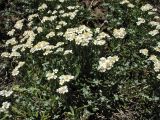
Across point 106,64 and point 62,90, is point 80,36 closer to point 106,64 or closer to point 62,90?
point 106,64

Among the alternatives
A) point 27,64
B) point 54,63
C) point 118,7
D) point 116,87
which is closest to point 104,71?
point 116,87

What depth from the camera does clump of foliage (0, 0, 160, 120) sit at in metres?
5.50

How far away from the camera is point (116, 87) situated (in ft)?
18.8

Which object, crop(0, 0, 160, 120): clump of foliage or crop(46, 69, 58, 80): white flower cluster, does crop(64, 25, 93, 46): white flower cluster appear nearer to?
crop(0, 0, 160, 120): clump of foliage

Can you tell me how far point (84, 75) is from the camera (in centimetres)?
581

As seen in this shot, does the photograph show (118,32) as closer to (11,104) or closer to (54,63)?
(54,63)

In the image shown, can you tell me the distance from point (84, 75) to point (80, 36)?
588 mm

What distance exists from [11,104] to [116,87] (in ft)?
5.05

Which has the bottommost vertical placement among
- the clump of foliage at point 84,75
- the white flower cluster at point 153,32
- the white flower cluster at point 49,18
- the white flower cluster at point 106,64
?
the clump of foliage at point 84,75

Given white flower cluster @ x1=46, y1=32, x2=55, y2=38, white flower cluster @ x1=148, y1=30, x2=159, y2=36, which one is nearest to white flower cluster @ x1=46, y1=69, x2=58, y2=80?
white flower cluster @ x1=46, y1=32, x2=55, y2=38

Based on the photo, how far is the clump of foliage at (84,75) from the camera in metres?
5.50

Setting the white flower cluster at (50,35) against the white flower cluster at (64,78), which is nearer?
the white flower cluster at (64,78)

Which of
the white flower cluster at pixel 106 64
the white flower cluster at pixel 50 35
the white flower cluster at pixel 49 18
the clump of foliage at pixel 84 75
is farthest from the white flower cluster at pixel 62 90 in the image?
the white flower cluster at pixel 49 18

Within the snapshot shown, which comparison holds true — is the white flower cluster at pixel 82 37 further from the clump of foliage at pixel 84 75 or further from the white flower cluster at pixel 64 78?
the white flower cluster at pixel 64 78
